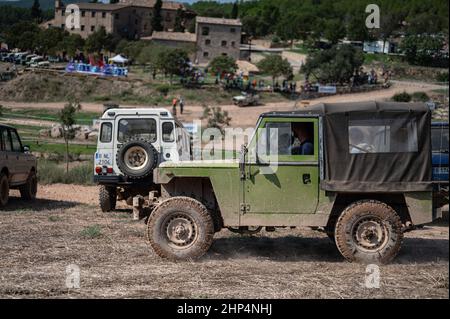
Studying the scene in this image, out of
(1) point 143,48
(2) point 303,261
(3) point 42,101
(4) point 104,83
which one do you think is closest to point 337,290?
(2) point 303,261

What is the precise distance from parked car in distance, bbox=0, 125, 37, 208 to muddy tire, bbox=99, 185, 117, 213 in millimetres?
2281

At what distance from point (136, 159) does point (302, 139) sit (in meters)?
5.62

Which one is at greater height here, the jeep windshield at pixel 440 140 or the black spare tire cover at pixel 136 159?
the jeep windshield at pixel 440 140

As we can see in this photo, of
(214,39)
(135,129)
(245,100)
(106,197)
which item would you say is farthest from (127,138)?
(214,39)

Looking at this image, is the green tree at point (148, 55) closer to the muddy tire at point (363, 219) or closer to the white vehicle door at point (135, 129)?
the white vehicle door at point (135, 129)

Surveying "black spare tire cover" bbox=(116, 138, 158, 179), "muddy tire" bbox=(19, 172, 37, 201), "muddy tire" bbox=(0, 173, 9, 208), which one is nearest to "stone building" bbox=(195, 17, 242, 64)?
"muddy tire" bbox=(19, 172, 37, 201)

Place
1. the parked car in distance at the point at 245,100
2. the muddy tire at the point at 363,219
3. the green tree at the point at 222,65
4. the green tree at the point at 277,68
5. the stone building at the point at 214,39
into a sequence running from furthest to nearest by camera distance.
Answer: the stone building at the point at 214,39
the green tree at the point at 222,65
the green tree at the point at 277,68
the parked car in distance at the point at 245,100
the muddy tire at the point at 363,219

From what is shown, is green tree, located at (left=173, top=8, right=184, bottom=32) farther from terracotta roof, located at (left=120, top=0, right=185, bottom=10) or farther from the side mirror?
the side mirror

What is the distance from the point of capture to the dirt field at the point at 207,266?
737cm

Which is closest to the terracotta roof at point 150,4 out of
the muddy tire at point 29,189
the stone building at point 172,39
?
the stone building at point 172,39

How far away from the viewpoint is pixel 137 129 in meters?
14.9

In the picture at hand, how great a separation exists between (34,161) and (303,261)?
33.7 ft

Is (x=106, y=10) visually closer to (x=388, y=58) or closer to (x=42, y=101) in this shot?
(x=388, y=58)

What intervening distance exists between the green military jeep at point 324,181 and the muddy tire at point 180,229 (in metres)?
0.01
